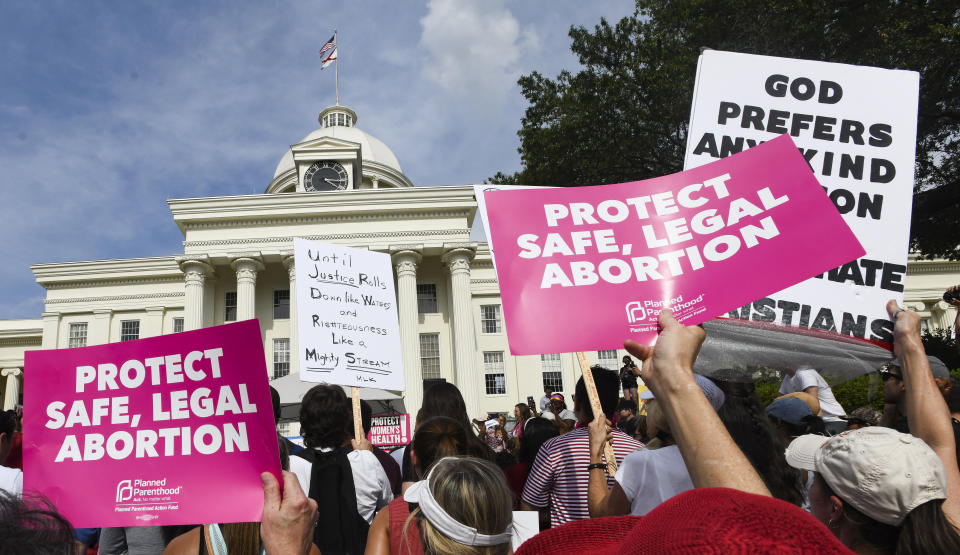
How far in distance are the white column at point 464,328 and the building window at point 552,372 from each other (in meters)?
3.47

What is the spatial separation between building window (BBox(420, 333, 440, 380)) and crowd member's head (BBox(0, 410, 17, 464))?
95.4 feet

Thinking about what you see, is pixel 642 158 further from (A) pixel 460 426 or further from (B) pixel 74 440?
(B) pixel 74 440

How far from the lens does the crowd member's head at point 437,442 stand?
311 cm

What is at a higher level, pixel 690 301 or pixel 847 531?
pixel 690 301

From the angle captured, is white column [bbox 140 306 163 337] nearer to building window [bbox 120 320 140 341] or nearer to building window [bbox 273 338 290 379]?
A: building window [bbox 120 320 140 341]

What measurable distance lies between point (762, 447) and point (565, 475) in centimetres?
119

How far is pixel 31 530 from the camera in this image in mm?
1058

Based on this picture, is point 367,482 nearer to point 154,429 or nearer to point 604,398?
point 604,398

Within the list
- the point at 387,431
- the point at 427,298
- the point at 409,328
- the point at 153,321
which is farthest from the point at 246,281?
the point at 387,431

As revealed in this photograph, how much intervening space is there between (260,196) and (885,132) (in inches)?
1274

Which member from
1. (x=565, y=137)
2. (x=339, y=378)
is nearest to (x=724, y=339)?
(x=339, y=378)

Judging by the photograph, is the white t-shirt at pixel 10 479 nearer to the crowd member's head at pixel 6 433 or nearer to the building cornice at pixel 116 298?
the crowd member's head at pixel 6 433

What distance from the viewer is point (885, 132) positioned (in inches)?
129

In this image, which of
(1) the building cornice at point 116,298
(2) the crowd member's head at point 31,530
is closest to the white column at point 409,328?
(1) the building cornice at point 116,298
